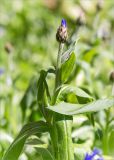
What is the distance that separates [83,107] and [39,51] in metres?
2.80

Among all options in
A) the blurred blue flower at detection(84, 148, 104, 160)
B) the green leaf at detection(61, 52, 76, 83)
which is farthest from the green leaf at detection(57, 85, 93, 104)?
the blurred blue flower at detection(84, 148, 104, 160)

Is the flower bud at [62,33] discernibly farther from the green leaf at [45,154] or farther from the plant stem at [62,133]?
the green leaf at [45,154]

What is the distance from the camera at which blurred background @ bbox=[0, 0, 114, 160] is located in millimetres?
2385

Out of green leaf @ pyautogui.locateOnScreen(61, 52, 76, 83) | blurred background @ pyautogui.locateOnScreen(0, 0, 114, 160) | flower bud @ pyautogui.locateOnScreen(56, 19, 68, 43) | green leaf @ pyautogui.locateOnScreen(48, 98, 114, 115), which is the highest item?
flower bud @ pyautogui.locateOnScreen(56, 19, 68, 43)

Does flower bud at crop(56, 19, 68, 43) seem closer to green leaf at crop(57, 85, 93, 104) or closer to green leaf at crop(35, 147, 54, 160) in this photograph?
green leaf at crop(57, 85, 93, 104)

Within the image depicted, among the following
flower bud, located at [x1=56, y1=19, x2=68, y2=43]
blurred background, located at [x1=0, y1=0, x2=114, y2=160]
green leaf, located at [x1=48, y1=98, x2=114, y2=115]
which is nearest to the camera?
green leaf, located at [x1=48, y1=98, x2=114, y2=115]

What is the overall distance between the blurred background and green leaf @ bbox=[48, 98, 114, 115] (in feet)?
0.96

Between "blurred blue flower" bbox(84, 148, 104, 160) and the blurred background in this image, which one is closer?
"blurred blue flower" bbox(84, 148, 104, 160)

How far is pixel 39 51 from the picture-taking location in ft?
14.0

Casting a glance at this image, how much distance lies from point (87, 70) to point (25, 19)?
252 centimetres

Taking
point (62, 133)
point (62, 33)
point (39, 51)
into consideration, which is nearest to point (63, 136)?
point (62, 133)

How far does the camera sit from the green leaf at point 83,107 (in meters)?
1.45

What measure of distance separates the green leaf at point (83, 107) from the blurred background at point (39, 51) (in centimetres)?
29

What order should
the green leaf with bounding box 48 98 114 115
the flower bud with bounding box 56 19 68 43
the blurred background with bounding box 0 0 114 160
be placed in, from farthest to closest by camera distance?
the blurred background with bounding box 0 0 114 160 → the flower bud with bounding box 56 19 68 43 → the green leaf with bounding box 48 98 114 115
